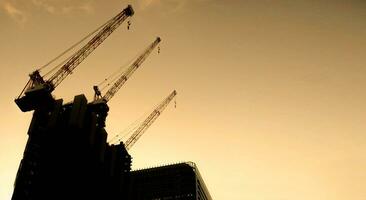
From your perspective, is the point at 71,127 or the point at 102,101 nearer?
the point at 71,127

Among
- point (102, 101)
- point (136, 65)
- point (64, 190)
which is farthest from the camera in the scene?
point (136, 65)

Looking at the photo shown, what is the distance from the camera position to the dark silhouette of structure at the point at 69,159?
319 ft

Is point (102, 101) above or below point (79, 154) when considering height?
above

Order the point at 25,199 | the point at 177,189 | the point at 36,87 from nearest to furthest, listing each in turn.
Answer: the point at 25,199 → the point at 36,87 → the point at 177,189

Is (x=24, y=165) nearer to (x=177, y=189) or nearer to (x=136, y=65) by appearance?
(x=136, y=65)

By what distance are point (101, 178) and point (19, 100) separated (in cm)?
2854

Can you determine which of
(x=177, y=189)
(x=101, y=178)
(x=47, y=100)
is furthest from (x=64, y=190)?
(x=177, y=189)

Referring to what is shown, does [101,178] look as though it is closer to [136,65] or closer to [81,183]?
[81,183]

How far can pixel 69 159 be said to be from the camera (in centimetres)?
10531

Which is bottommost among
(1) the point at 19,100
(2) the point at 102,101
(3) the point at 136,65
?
(1) the point at 19,100

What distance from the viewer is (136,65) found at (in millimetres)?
148625

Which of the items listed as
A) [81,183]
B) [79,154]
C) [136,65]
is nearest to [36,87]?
[79,154]

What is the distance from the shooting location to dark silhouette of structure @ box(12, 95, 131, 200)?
9712cm

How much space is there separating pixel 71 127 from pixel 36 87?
1461 cm
